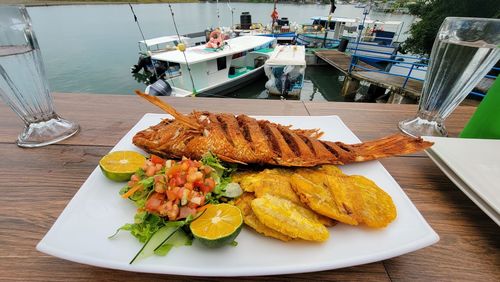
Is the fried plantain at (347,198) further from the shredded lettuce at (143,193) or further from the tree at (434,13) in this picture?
the tree at (434,13)

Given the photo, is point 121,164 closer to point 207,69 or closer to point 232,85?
point 207,69

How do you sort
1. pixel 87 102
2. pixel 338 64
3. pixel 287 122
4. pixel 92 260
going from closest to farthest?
pixel 92 260 → pixel 287 122 → pixel 87 102 → pixel 338 64

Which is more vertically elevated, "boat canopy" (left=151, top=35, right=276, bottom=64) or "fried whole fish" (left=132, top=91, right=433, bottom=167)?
"fried whole fish" (left=132, top=91, right=433, bottom=167)

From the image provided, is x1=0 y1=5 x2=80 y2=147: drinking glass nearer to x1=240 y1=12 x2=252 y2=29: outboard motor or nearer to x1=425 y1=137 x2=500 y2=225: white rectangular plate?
x1=425 y1=137 x2=500 y2=225: white rectangular plate

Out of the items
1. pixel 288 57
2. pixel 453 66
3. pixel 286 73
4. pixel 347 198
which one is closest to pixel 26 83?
pixel 347 198

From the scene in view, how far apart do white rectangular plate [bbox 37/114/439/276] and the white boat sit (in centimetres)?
812

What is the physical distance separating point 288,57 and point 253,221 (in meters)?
10.0

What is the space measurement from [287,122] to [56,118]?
5.51 feet

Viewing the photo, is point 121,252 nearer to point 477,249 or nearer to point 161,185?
point 161,185

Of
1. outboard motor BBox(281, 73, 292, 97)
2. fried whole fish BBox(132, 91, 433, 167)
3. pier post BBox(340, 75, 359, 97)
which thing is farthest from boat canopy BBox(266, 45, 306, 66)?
fried whole fish BBox(132, 91, 433, 167)

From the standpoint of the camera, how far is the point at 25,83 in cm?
151

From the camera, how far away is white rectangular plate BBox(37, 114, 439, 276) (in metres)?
0.79

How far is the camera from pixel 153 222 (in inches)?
37.9

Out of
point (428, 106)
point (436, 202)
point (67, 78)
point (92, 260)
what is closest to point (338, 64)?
point (428, 106)
